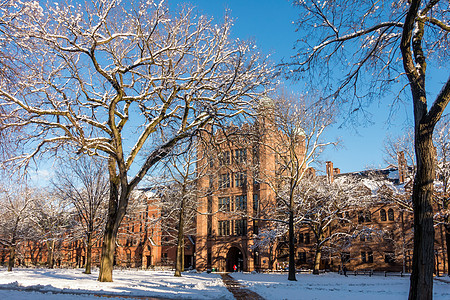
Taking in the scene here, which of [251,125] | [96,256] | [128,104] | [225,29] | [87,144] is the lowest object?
[96,256]

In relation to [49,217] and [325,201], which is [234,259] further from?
[49,217]

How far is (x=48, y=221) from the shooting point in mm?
43875

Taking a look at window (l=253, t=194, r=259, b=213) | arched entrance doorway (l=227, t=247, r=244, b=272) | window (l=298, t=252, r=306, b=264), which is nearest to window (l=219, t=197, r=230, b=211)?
window (l=253, t=194, r=259, b=213)

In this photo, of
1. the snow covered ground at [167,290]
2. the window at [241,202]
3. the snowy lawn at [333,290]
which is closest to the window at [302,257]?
the window at [241,202]

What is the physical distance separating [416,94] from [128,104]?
12174mm

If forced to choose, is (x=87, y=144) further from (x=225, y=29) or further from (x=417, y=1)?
(x=417, y=1)

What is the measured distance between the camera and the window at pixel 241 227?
4934 centimetres

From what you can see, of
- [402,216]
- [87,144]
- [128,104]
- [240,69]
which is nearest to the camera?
[87,144]

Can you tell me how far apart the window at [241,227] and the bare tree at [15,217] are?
25652 millimetres

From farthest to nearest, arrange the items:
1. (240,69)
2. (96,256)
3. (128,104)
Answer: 1. (96,256)
2. (128,104)
3. (240,69)

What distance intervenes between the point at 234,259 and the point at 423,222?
156 feet

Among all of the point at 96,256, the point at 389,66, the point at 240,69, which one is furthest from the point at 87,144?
the point at 96,256

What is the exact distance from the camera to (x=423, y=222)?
7141 mm

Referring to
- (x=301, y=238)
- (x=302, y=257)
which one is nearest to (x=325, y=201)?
(x=301, y=238)
